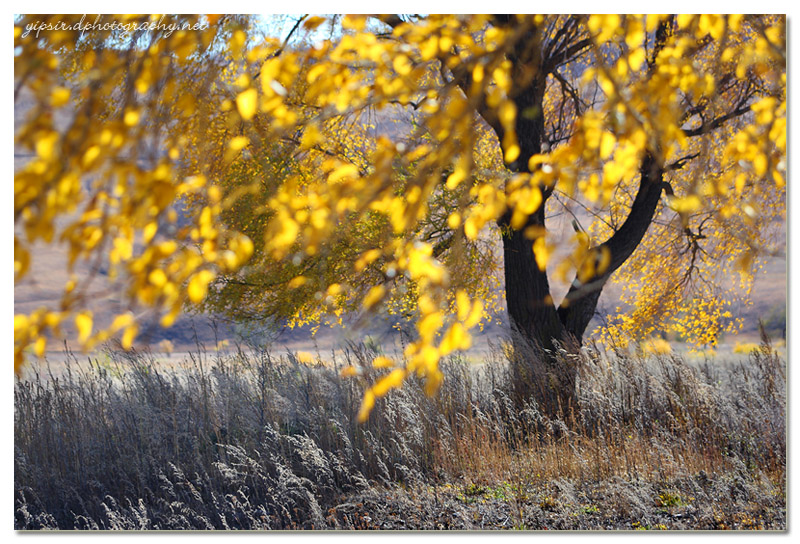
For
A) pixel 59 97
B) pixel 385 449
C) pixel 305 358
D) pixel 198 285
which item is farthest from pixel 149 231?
pixel 305 358

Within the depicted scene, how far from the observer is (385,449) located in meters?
3.35

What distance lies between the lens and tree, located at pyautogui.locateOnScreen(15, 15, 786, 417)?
1.44 meters

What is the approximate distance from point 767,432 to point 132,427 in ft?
11.2

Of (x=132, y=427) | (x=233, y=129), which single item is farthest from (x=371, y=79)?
(x=132, y=427)

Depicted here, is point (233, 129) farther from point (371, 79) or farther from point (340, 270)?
point (340, 270)

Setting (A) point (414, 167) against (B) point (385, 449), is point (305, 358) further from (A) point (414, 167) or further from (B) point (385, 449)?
(A) point (414, 167)

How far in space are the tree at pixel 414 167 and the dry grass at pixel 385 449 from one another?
45cm

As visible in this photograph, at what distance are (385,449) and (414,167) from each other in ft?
4.89

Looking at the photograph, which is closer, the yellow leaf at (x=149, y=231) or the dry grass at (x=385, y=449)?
the yellow leaf at (x=149, y=231)

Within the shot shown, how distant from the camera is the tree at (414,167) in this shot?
1437 millimetres

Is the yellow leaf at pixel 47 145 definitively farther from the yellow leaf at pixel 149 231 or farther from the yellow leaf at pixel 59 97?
the yellow leaf at pixel 149 231

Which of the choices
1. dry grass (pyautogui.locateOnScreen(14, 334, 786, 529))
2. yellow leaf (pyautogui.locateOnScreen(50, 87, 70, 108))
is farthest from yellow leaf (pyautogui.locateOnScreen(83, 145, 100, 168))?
dry grass (pyautogui.locateOnScreen(14, 334, 786, 529))

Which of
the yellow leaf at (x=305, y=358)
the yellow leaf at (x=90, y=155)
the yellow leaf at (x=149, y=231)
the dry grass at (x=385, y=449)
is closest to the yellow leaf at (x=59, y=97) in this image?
the yellow leaf at (x=90, y=155)
